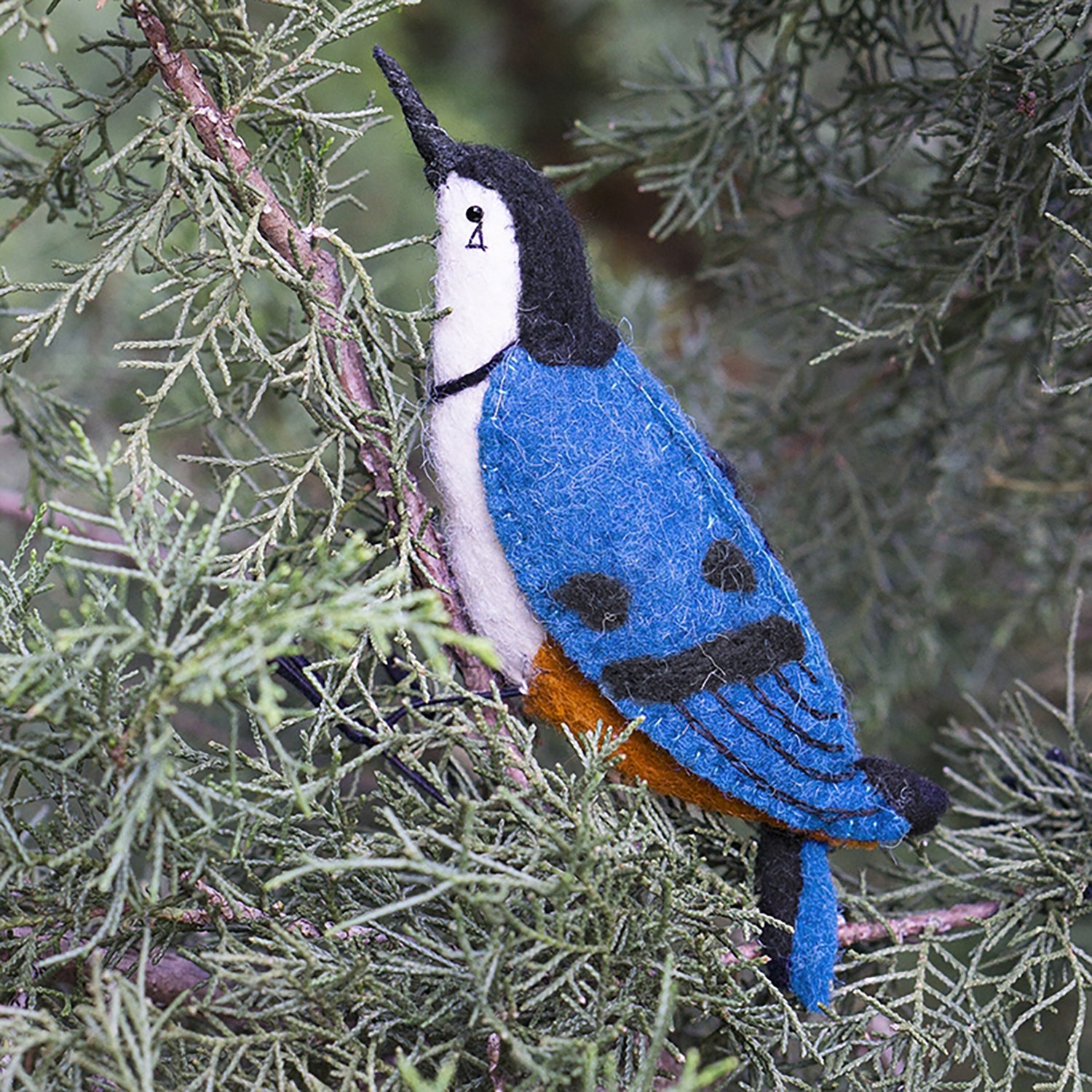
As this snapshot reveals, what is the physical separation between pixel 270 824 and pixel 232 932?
76mm

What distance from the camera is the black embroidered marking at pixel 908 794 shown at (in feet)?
2.43

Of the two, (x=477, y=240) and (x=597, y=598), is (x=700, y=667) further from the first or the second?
(x=477, y=240)

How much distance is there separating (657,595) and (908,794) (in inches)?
9.5

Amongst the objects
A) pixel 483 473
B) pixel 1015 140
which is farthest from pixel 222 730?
pixel 1015 140

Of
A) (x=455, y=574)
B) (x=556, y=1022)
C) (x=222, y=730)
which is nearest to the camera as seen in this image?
(x=556, y=1022)

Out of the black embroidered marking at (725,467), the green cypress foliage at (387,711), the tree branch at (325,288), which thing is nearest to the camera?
the green cypress foliage at (387,711)

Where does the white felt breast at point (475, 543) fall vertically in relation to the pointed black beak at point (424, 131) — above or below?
below

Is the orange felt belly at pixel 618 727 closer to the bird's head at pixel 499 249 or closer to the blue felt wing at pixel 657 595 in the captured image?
the blue felt wing at pixel 657 595

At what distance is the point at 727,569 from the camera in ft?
2.39

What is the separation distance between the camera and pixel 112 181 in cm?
123

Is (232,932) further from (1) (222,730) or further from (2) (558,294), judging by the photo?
(1) (222,730)

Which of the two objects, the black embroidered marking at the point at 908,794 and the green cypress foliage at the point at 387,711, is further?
the black embroidered marking at the point at 908,794

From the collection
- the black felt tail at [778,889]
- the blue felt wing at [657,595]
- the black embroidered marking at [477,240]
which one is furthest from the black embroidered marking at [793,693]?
the black embroidered marking at [477,240]

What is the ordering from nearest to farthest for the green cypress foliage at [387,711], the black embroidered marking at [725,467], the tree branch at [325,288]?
the green cypress foliage at [387,711] → the tree branch at [325,288] → the black embroidered marking at [725,467]
